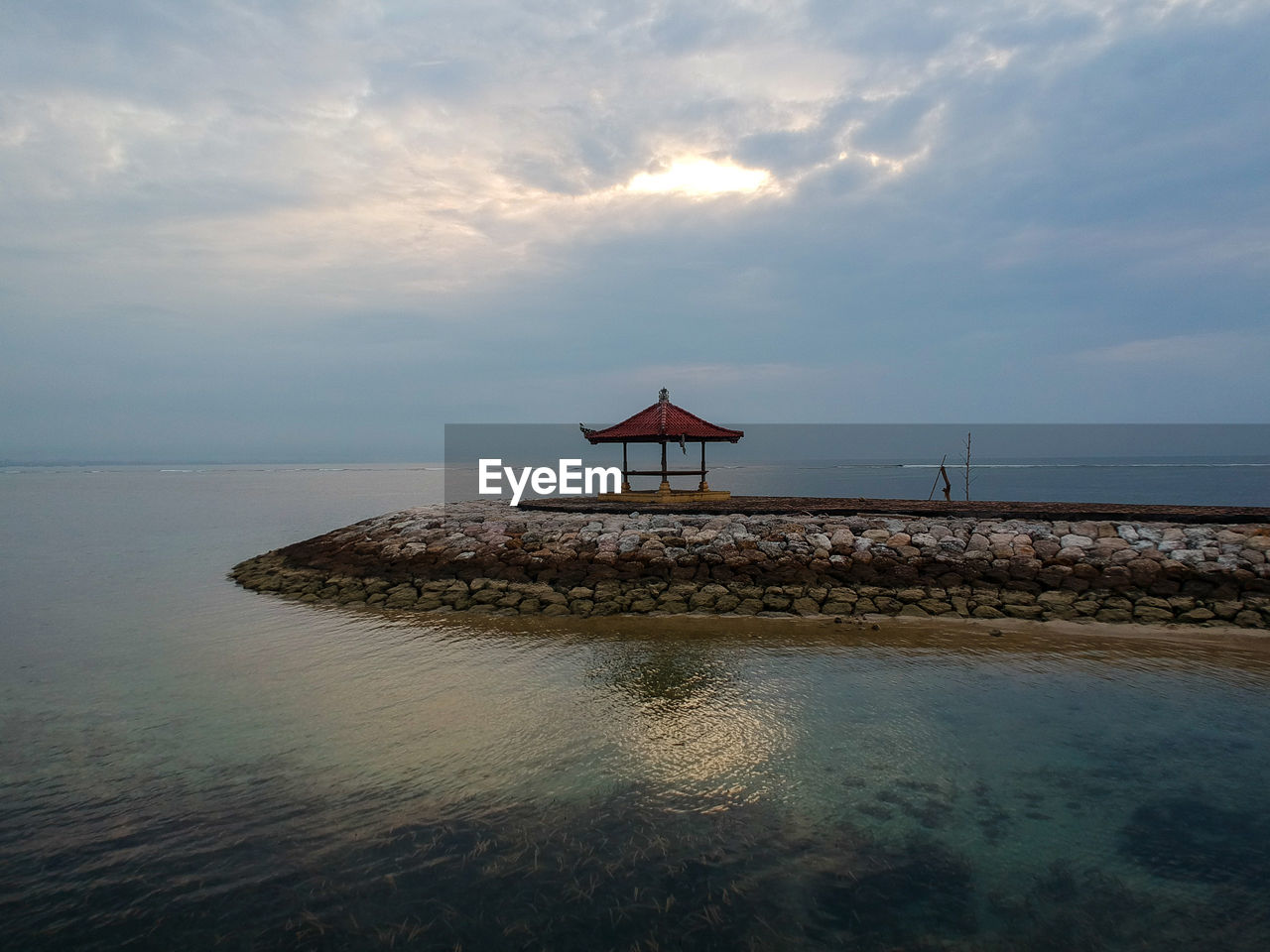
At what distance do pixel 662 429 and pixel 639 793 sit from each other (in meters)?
18.3

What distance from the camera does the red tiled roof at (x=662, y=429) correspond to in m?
25.8

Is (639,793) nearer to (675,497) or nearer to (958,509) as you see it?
(958,509)

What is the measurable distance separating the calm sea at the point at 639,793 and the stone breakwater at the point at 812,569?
2130 millimetres

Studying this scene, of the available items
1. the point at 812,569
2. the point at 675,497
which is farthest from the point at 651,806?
the point at 675,497

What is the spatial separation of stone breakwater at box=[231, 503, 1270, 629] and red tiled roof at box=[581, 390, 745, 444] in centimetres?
379

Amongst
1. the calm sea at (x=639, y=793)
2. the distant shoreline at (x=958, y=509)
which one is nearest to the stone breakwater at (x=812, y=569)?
the distant shoreline at (x=958, y=509)

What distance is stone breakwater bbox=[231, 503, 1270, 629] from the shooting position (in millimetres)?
17219

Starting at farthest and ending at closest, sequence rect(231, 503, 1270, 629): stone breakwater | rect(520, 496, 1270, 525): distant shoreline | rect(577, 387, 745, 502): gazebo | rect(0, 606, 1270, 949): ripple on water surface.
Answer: rect(577, 387, 745, 502): gazebo → rect(520, 496, 1270, 525): distant shoreline → rect(231, 503, 1270, 629): stone breakwater → rect(0, 606, 1270, 949): ripple on water surface

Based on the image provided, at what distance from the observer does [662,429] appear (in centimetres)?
2580

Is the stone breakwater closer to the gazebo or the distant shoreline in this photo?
the distant shoreline

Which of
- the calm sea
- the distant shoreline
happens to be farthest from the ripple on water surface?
the distant shoreline

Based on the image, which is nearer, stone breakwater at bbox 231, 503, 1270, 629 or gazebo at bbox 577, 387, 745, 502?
stone breakwater at bbox 231, 503, 1270, 629

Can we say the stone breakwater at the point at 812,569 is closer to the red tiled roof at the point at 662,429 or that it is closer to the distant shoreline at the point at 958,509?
the distant shoreline at the point at 958,509

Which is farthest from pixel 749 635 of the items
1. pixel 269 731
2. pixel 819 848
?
pixel 269 731
